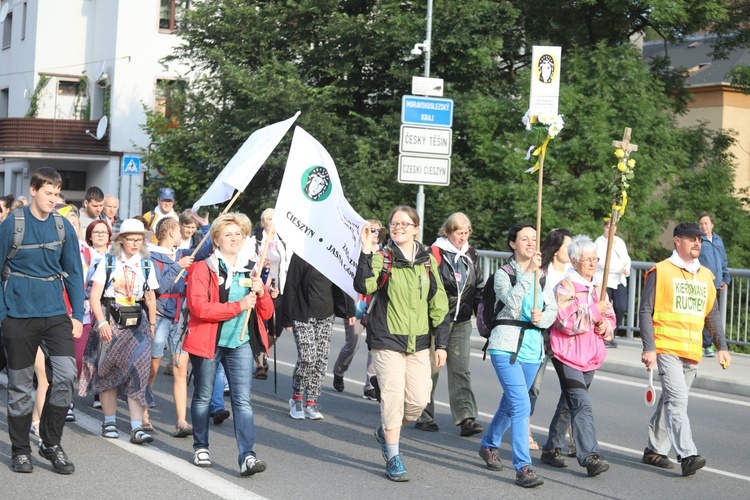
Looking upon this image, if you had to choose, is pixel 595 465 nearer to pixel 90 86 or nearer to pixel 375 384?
pixel 375 384

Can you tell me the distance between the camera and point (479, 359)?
561 inches

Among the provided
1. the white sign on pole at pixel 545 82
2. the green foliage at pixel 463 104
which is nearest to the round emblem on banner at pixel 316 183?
the white sign on pole at pixel 545 82

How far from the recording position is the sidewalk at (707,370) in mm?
12062

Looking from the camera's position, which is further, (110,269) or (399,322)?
(110,269)

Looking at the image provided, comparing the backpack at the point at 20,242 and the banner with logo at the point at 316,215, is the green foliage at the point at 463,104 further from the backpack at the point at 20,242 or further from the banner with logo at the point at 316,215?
the backpack at the point at 20,242

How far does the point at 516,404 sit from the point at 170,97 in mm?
26000

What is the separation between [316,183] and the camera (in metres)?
7.96

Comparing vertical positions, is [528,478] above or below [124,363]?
below

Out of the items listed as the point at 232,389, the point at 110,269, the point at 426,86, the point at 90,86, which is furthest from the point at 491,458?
the point at 90,86

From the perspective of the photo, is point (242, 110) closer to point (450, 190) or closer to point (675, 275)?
point (450, 190)

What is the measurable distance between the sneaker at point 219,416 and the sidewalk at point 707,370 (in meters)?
5.95

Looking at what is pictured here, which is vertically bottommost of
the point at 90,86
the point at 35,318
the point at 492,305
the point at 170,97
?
the point at 35,318

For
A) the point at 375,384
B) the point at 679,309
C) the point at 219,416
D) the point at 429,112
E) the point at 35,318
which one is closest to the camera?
the point at 35,318

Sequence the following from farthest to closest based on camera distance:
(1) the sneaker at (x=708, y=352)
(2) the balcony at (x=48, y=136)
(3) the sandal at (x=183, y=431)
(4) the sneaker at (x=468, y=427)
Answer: (2) the balcony at (x=48, y=136) < (1) the sneaker at (x=708, y=352) < (4) the sneaker at (x=468, y=427) < (3) the sandal at (x=183, y=431)
